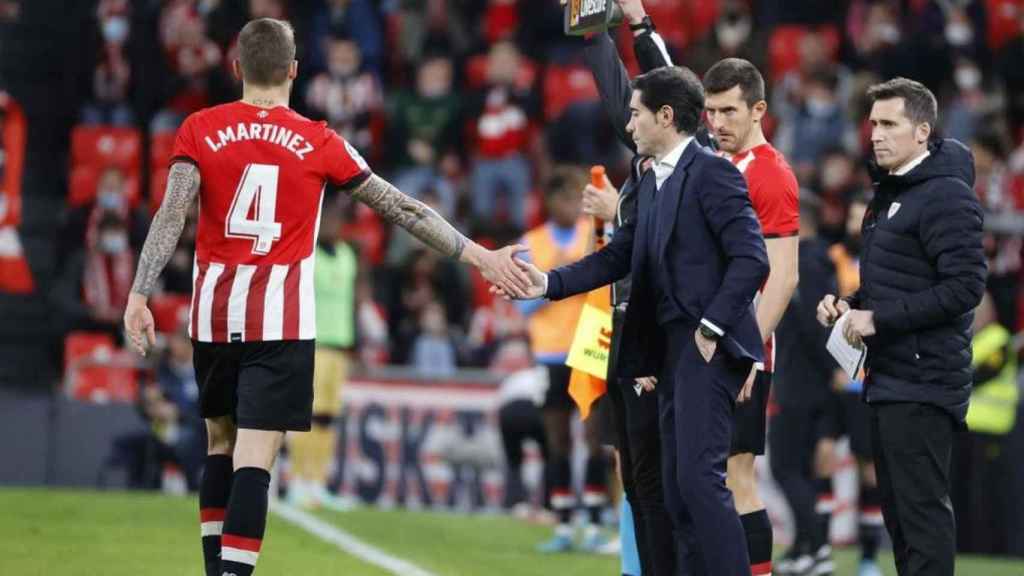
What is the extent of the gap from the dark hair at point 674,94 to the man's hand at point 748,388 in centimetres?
100

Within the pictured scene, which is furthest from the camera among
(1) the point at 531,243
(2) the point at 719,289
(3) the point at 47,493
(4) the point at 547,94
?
(4) the point at 547,94

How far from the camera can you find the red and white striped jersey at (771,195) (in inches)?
323

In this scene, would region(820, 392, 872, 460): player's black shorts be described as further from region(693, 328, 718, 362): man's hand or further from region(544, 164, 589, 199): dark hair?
region(693, 328, 718, 362): man's hand

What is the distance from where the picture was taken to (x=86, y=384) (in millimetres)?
17141

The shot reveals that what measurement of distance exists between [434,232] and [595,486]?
15.5 feet

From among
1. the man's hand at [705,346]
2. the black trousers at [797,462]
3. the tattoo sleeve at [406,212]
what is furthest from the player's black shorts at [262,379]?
the black trousers at [797,462]

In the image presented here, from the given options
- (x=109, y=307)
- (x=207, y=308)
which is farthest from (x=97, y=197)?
(x=207, y=308)

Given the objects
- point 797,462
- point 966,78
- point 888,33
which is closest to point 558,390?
point 797,462

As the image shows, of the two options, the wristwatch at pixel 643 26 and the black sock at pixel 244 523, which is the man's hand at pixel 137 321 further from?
the wristwatch at pixel 643 26

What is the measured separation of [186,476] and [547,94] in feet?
22.4

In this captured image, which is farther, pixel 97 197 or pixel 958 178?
pixel 97 197

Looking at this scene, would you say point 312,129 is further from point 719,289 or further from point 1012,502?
point 1012,502

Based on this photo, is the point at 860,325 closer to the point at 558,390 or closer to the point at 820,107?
the point at 558,390

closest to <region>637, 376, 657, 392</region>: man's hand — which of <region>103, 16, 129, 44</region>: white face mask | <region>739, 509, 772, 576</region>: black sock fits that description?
<region>739, 509, 772, 576</region>: black sock
